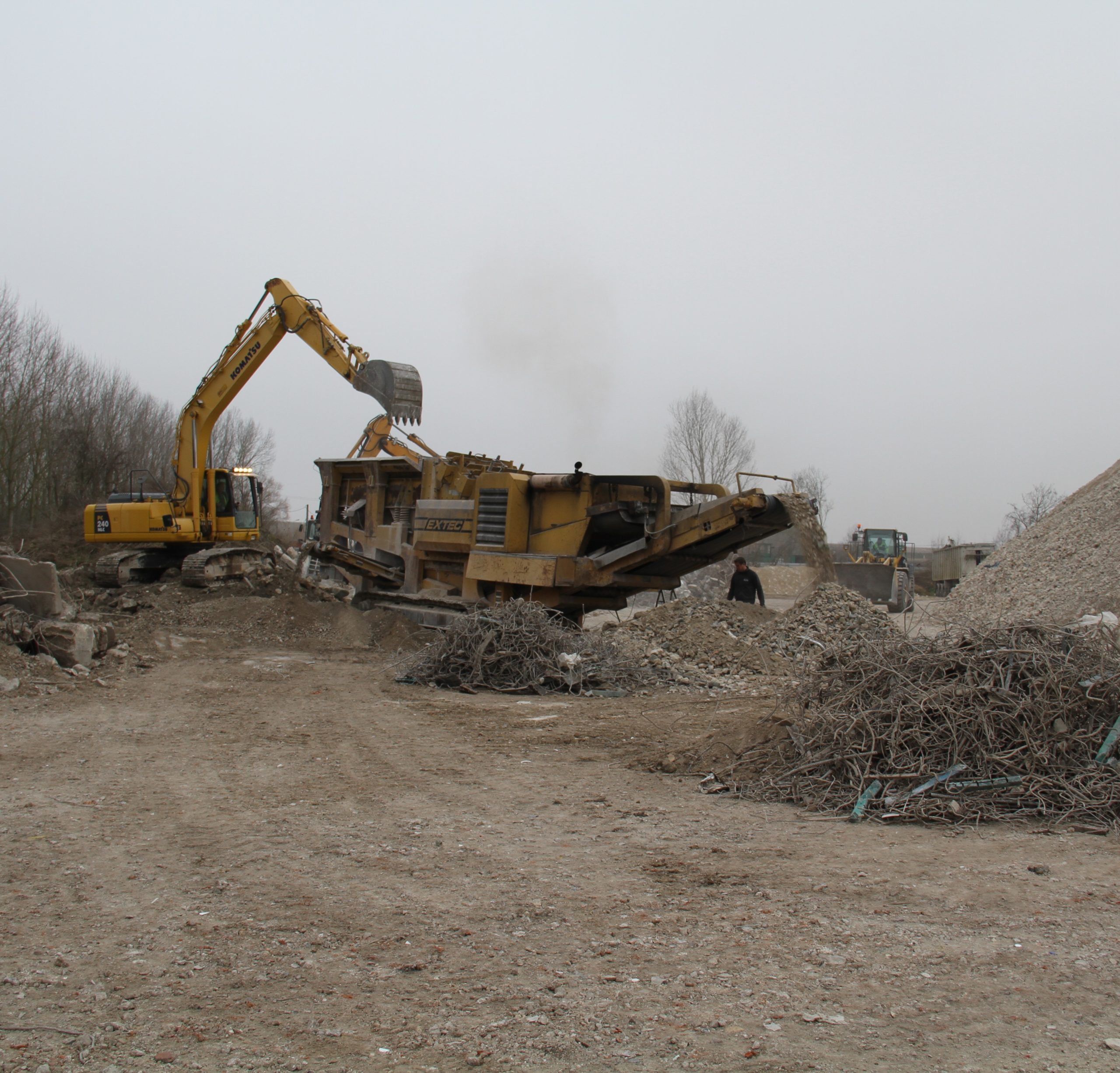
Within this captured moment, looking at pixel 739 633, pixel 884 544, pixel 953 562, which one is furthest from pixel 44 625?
pixel 953 562

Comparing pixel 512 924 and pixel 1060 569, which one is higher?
pixel 1060 569

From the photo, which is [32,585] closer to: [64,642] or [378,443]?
[64,642]

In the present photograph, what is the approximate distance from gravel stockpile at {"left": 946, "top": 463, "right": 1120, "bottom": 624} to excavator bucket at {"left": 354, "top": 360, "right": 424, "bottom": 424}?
8.84 metres

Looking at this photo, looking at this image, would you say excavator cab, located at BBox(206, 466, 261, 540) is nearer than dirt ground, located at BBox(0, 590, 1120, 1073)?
No

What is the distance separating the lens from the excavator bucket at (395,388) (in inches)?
569

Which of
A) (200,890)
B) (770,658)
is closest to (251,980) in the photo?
(200,890)

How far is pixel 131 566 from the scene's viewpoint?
1614 centimetres

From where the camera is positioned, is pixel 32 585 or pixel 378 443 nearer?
pixel 32 585

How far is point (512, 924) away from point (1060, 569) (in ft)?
51.1

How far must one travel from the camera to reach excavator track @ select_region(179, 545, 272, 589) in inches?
604

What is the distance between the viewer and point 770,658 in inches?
444

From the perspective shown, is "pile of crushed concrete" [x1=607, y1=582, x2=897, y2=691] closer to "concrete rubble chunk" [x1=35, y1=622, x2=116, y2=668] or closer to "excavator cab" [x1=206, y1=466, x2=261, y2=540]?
"concrete rubble chunk" [x1=35, y1=622, x2=116, y2=668]

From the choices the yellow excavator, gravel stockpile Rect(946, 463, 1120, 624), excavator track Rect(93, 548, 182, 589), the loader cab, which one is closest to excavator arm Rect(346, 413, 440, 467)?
the yellow excavator

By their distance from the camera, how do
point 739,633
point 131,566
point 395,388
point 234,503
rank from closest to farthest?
point 739,633 → point 395,388 → point 131,566 → point 234,503
